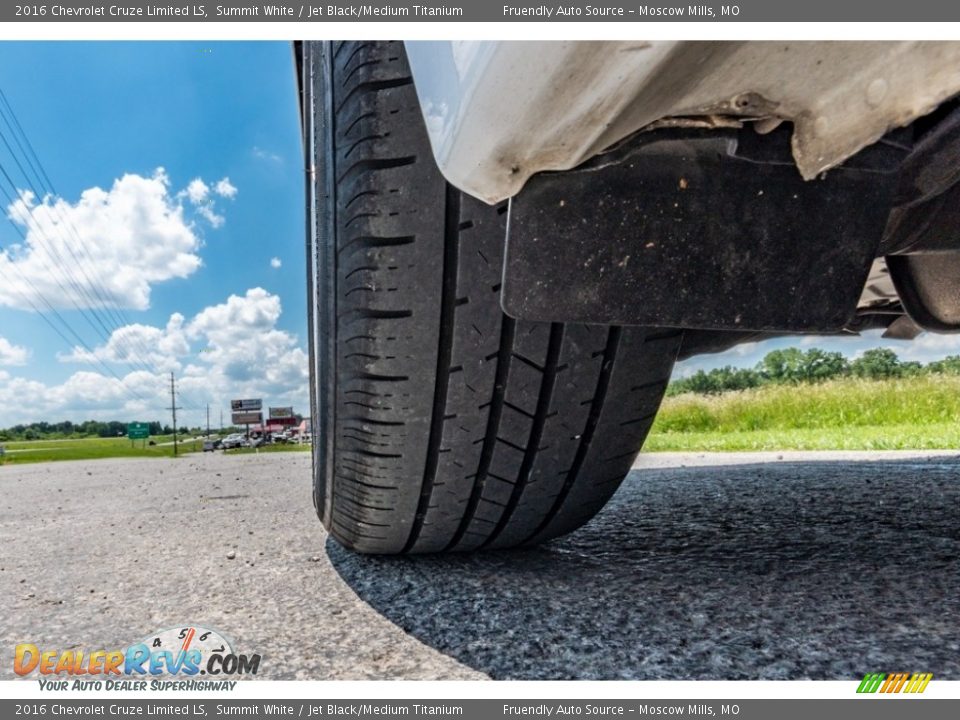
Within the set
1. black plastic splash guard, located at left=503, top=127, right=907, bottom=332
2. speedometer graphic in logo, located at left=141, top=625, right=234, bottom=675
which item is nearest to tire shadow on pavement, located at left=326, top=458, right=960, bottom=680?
speedometer graphic in logo, located at left=141, top=625, right=234, bottom=675

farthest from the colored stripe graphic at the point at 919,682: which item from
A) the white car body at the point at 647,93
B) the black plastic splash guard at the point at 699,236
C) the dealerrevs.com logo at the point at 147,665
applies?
the dealerrevs.com logo at the point at 147,665

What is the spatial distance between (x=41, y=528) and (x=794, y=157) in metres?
2.43

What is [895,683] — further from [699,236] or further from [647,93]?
[647,93]

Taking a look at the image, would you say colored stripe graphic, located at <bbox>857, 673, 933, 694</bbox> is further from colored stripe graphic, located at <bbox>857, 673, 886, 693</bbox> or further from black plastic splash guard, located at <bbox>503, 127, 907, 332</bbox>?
black plastic splash guard, located at <bbox>503, 127, 907, 332</bbox>

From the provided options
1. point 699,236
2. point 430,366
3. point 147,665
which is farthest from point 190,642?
point 699,236

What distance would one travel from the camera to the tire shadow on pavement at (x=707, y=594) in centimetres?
79

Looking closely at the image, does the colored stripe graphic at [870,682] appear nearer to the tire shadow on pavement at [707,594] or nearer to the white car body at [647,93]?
the tire shadow on pavement at [707,594]

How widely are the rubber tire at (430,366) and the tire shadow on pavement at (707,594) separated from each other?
0.11m

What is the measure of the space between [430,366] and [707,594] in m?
0.57

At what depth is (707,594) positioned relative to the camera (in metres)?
1.00

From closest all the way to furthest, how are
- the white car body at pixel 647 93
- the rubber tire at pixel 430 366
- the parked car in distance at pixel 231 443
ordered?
the white car body at pixel 647 93
the rubber tire at pixel 430 366
the parked car in distance at pixel 231 443

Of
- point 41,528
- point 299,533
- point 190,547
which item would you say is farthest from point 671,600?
point 41,528

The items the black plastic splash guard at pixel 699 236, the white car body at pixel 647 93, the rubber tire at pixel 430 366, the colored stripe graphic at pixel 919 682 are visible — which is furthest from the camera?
the rubber tire at pixel 430 366
